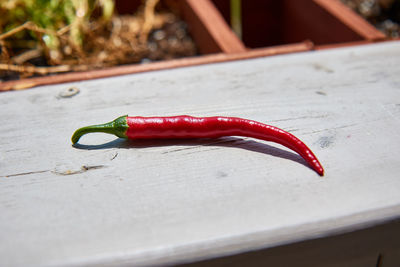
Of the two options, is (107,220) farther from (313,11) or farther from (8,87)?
(313,11)

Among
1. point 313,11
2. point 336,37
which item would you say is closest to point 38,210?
point 336,37

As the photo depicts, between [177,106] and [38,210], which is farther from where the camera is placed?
[177,106]

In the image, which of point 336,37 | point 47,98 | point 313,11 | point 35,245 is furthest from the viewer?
point 313,11

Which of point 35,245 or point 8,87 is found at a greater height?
point 8,87

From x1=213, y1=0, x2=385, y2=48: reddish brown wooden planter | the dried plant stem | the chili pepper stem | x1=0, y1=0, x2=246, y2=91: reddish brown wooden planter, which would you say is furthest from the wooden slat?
the dried plant stem

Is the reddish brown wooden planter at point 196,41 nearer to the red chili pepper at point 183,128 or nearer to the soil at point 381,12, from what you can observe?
the red chili pepper at point 183,128

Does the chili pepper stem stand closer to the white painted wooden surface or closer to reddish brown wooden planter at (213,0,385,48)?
the white painted wooden surface
